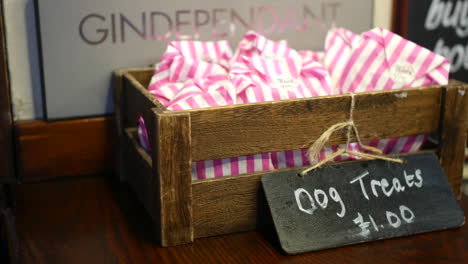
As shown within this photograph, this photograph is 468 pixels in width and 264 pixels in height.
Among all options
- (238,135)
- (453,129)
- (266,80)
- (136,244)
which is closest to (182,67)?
(266,80)

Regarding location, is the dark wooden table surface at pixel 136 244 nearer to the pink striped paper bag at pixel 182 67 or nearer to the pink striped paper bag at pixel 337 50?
the pink striped paper bag at pixel 182 67

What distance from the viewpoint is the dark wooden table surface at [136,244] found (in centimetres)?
100

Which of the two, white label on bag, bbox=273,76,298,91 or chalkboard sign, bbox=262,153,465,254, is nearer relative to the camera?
chalkboard sign, bbox=262,153,465,254

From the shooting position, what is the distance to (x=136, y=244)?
1.07 m

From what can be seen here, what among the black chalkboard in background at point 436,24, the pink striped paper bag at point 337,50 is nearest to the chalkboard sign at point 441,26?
the black chalkboard in background at point 436,24

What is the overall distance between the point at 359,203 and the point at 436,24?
0.69m

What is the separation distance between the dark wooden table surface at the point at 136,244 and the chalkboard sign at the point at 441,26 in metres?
0.50

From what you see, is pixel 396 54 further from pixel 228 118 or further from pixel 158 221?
pixel 158 221

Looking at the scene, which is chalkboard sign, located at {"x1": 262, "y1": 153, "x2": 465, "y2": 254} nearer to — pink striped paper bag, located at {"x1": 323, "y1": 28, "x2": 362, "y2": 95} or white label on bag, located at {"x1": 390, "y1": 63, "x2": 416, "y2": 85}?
white label on bag, located at {"x1": 390, "y1": 63, "x2": 416, "y2": 85}

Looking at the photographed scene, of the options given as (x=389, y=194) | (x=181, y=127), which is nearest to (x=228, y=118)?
(x=181, y=127)

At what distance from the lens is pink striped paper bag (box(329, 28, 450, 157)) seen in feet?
4.01

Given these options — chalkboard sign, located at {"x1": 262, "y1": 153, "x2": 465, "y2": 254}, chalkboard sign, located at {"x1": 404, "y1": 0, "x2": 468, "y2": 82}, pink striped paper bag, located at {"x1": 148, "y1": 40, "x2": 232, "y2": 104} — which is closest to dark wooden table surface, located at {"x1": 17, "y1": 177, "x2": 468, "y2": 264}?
chalkboard sign, located at {"x1": 262, "y1": 153, "x2": 465, "y2": 254}

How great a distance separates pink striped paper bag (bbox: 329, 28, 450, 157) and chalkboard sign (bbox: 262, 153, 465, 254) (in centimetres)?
7

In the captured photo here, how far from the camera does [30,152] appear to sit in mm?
1314
